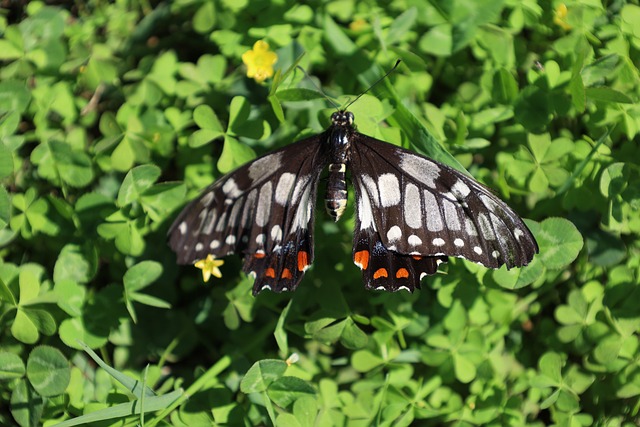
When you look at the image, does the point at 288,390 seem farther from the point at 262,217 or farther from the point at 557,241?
the point at 557,241

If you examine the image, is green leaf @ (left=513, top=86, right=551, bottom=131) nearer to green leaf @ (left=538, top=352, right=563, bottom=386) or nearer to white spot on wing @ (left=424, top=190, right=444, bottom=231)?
white spot on wing @ (left=424, top=190, right=444, bottom=231)

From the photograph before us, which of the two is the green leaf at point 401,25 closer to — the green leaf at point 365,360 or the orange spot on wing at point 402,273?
the orange spot on wing at point 402,273

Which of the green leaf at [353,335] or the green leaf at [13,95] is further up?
the green leaf at [13,95]

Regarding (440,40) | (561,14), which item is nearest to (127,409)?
(440,40)

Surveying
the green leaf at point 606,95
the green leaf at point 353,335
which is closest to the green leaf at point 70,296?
the green leaf at point 353,335

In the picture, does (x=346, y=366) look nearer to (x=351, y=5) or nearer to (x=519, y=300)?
(x=519, y=300)
